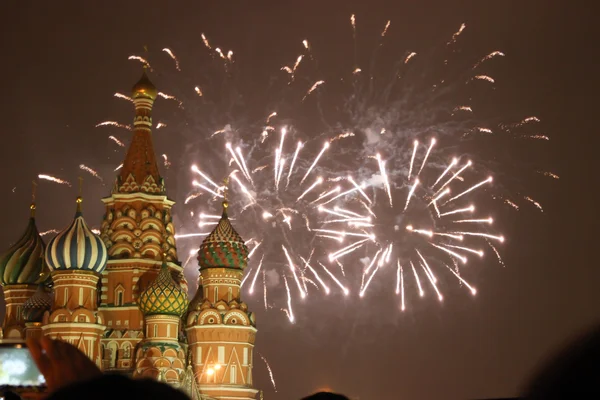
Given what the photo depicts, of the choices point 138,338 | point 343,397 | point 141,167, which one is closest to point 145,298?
point 138,338

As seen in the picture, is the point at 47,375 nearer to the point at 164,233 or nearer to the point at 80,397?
the point at 80,397

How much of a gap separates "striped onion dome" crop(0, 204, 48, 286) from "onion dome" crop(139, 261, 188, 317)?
444 centimetres

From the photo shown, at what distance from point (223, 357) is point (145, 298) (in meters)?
2.67

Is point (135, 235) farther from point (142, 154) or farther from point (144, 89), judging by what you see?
point (144, 89)

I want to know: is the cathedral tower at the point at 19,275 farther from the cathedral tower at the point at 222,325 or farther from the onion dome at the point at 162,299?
the cathedral tower at the point at 222,325

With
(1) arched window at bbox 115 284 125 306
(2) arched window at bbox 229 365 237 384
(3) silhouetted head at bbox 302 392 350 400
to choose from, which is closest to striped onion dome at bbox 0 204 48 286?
(1) arched window at bbox 115 284 125 306

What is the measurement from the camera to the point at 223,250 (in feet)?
99.6

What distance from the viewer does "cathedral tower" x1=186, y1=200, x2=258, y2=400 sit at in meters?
29.3

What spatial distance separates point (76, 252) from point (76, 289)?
96cm

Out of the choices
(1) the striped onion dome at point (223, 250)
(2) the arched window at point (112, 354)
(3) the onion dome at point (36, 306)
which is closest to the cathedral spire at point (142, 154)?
(1) the striped onion dome at point (223, 250)

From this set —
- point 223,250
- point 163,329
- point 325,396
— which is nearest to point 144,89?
point 223,250

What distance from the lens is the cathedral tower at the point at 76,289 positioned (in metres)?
27.8

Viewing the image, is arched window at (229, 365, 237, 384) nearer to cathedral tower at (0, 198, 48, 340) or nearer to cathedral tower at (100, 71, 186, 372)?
cathedral tower at (100, 71, 186, 372)

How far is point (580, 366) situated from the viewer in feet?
4.27
